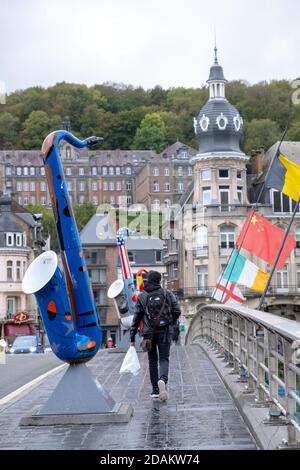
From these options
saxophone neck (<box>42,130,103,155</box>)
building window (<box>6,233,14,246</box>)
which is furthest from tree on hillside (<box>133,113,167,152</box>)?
saxophone neck (<box>42,130,103,155</box>)

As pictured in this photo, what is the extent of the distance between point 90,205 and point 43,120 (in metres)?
37.6

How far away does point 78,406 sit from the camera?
11055 mm

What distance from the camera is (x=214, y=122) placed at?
2849 inches

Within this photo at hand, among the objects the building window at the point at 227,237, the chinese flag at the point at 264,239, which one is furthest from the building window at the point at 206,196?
the chinese flag at the point at 264,239

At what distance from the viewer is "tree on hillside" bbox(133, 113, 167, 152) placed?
16988cm

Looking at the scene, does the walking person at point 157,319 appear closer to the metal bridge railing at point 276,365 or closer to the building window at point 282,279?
the metal bridge railing at point 276,365

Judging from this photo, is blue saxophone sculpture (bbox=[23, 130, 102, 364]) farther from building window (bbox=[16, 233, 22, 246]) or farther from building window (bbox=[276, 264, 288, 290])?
building window (bbox=[16, 233, 22, 246])

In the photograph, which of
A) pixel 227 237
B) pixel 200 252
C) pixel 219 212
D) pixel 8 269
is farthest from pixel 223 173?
pixel 8 269

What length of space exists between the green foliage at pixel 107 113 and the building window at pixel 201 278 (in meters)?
84.6

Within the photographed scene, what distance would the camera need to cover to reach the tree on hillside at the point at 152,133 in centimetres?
16988

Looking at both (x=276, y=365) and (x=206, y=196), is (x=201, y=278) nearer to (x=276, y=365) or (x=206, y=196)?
(x=206, y=196)

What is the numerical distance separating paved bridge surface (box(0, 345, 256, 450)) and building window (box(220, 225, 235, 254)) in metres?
55.1
